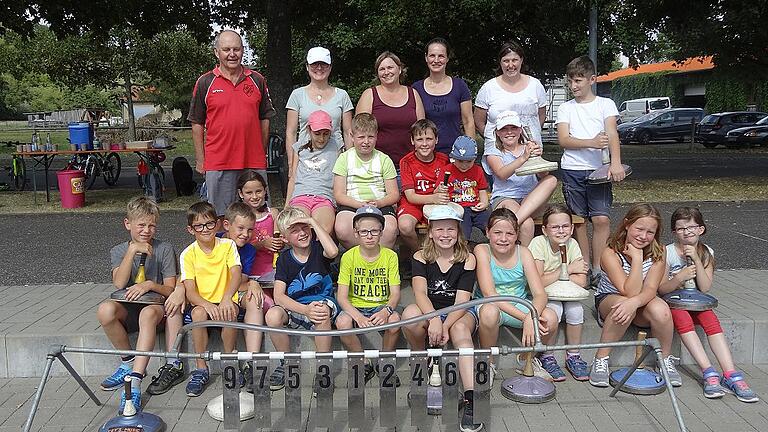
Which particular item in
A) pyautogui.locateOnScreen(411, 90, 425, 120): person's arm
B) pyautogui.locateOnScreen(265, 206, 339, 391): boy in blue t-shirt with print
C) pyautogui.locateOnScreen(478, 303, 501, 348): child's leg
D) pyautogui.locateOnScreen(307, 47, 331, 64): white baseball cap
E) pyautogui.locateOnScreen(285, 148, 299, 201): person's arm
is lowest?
pyautogui.locateOnScreen(478, 303, 501, 348): child's leg

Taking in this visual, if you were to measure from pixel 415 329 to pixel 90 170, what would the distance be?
12.1 meters

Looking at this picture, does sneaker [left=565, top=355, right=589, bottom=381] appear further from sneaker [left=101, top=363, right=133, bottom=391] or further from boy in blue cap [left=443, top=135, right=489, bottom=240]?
sneaker [left=101, top=363, right=133, bottom=391]

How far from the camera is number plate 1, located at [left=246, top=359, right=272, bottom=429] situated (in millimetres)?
3180

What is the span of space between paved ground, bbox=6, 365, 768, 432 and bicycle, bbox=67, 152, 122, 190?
34.3ft

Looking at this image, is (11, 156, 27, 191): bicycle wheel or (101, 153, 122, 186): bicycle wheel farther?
(101, 153, 122, 186): bicycle wheel

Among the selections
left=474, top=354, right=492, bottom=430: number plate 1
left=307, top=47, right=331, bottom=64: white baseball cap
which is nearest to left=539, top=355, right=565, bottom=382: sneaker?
left=474, top=354, right=492, bottom=430: number plate 1

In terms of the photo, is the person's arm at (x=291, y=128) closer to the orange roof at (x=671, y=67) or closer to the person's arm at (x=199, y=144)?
the person's arm at (x=199, y=144)

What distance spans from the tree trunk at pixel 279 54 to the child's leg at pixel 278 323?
864 centimetres

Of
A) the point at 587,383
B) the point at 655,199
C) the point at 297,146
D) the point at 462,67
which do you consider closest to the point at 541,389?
the point at 587,383

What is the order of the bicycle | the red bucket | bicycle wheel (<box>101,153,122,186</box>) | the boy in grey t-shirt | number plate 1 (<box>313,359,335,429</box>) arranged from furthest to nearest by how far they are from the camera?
bicycle wheel (<box>101,153,122,186</box>)
the bicycle
the red bucket
the boy in grey t-shirt
number plate 1 (<box>313,359,335,429</box>)

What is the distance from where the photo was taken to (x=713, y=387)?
3971 millimetres

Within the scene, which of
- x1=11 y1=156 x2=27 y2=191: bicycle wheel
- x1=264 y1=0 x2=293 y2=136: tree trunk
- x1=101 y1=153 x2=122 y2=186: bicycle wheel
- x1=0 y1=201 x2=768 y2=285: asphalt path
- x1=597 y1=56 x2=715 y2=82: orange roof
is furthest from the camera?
x1=597 y1=56 x2=715 y2=82: orange roof

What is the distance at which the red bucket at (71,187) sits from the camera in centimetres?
1086

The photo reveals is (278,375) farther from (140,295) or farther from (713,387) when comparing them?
(713,387)
